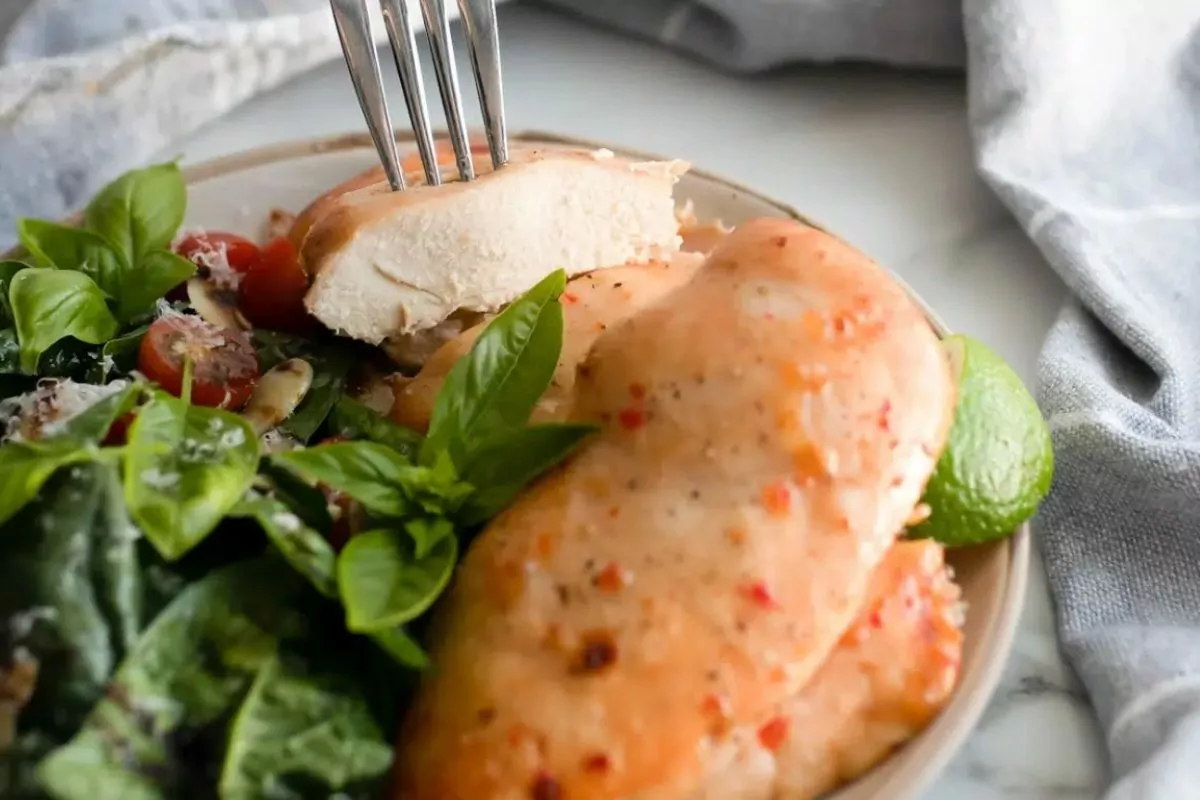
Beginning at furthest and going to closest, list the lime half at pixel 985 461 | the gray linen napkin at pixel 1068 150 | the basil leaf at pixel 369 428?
the gray linen napkin at pixel 1068 150 < the basil leaf at pixel 369 428 < the lime half at pixel 985 461

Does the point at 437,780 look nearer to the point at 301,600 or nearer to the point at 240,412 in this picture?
the point at 301,600

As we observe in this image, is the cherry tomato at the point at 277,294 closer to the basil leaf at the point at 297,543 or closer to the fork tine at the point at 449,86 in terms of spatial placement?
the fork tine at the point at 449,86

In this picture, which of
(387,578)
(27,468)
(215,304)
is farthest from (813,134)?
(27,468)

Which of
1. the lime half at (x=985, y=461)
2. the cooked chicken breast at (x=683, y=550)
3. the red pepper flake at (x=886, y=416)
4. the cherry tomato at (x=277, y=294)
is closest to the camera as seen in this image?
the cooked chicken breast at (x=683, y=550)

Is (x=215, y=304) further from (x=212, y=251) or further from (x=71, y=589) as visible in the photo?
(x=71, y=589)

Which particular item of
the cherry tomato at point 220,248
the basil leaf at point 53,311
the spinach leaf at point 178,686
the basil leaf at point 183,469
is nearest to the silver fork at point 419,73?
the cherry tomato at point 220,248

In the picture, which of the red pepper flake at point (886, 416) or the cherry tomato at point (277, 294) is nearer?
the red pepper flake at point (886, 416)

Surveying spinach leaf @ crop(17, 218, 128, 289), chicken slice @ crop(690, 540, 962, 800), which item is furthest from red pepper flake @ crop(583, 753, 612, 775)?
spinach leaf @ crop(17, 218, 128, 289)

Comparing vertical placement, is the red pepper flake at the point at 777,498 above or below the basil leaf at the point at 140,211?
below
